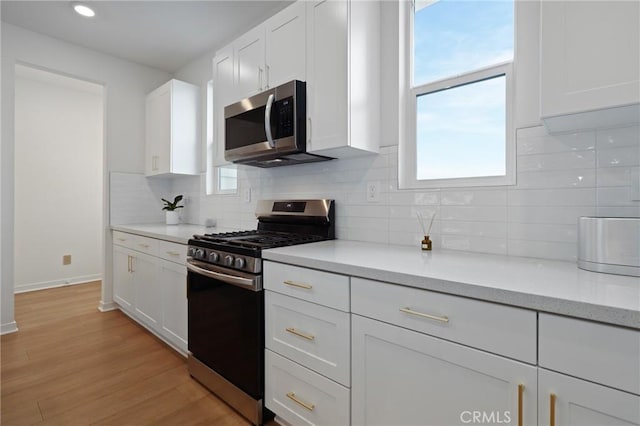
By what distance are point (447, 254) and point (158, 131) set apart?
3171 mm

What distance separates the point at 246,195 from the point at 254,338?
1.47m

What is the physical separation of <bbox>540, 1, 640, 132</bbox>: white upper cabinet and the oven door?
4.66 feet

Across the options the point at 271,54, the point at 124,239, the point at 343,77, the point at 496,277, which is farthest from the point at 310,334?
the point at 124,239

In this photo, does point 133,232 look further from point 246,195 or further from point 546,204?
point 546,204


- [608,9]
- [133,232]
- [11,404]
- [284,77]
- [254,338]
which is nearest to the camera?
[608,9]

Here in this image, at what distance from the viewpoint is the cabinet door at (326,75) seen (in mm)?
1695

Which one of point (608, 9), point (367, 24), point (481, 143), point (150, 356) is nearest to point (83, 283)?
point (150, 356)

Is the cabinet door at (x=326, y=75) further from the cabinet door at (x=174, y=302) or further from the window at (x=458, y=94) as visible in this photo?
the cabinet door at (x=174, y=302)

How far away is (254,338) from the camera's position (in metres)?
1.57

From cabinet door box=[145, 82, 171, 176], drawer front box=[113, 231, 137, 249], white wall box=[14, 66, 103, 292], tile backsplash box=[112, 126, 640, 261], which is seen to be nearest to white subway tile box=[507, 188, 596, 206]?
tile backsplash box=[112, 126, 640, 261]

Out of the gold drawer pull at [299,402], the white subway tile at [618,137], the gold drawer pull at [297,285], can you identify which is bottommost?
the gold drawer pull at [299,402]

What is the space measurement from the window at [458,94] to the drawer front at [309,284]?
0.80 m

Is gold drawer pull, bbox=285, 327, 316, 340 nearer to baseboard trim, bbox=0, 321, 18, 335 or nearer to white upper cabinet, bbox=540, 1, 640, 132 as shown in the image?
white upper cabinet, bbox=540, 1, 640, 132

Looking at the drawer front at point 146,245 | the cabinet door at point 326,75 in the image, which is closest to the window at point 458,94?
the cabinet door at point 326,75
